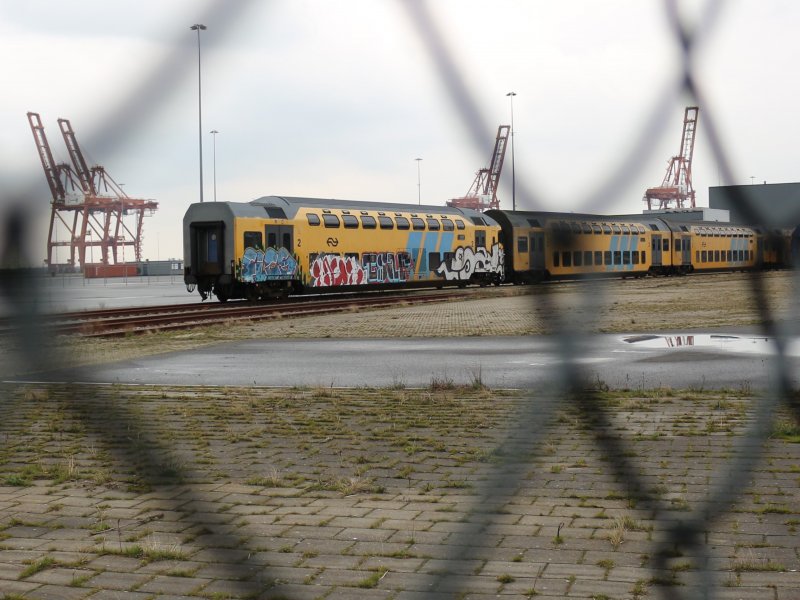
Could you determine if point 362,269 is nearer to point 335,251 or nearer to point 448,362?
point 335,251

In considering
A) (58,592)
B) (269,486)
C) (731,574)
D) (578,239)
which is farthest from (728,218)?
(269,486)

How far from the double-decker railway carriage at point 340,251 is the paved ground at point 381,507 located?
18.3m

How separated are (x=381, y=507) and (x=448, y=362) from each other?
27.3ft

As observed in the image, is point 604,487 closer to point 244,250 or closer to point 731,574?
point 731,574

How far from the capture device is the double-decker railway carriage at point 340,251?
27.9m

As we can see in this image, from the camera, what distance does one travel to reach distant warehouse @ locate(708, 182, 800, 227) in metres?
1.57

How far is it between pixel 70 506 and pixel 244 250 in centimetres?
2233

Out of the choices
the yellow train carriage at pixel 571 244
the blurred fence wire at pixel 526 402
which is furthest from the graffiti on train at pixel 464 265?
the yellow train carriage at pixel 571 244

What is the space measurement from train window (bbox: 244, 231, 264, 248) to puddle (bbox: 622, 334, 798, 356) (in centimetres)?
1380

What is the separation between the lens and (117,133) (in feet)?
2.73

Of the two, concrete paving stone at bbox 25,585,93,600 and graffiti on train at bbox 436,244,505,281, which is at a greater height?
graffiti on train at bbox 436,244,505,281

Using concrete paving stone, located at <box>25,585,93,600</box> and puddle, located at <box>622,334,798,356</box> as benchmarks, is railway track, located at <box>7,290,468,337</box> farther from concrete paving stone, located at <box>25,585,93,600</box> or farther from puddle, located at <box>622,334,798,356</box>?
concrete paving stone, located at <box>25,585,93,600</box>

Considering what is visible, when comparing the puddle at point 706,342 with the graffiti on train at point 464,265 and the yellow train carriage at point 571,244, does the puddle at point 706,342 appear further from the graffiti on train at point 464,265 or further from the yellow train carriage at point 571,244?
the graffiti on train at point 464,265

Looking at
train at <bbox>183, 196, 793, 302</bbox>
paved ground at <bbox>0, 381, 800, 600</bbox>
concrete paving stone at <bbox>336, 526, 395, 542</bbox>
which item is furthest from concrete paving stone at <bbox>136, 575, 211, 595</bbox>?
train at <bbox>183, 196, 793, 302</bbox>
